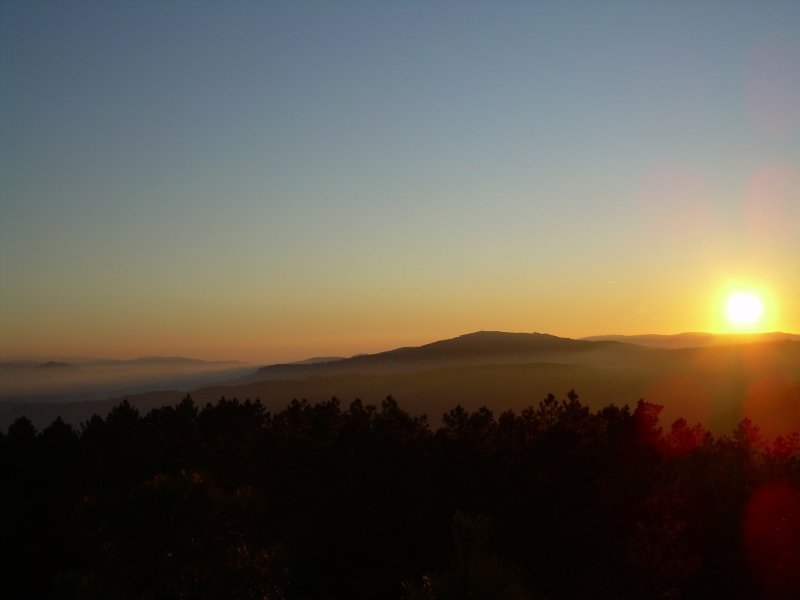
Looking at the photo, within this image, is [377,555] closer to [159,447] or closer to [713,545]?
[713,545]

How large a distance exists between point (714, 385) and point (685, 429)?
179m

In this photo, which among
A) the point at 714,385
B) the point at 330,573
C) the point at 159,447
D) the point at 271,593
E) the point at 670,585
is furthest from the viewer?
the point at 714,385

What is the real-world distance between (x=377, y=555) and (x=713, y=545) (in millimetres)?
13288

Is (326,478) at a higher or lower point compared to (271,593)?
lower

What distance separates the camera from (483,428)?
109 feet

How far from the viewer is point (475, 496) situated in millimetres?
28234

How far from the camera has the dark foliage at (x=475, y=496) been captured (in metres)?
23.8

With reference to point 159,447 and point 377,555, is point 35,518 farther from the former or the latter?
point 377,555

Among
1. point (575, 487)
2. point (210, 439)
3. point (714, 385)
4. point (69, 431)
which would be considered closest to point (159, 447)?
point (210, 439)

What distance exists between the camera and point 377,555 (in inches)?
1004

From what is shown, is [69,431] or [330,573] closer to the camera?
[330,573]

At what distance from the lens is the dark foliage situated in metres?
23.8

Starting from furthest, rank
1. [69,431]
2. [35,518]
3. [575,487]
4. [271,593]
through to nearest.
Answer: [69,431] → [35,518] → [575,487] → [271,593]

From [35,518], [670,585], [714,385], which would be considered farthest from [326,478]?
[714,385]
